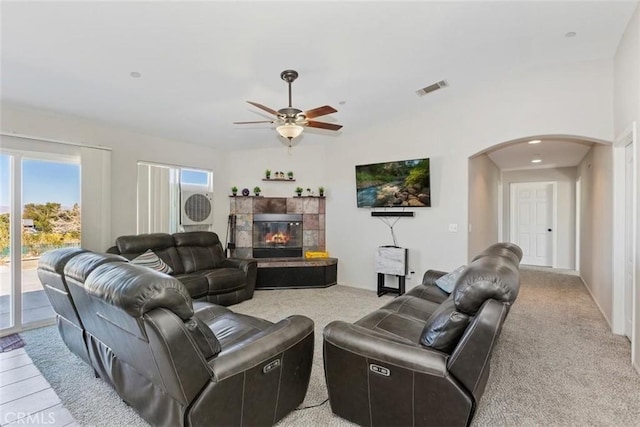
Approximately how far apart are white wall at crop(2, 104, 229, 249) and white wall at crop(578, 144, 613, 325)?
5.74 metres

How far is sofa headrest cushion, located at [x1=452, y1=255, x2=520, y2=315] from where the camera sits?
61.1 inches

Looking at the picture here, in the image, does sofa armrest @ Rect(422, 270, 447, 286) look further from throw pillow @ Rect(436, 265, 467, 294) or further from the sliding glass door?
the sliding glass door

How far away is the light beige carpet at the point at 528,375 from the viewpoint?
1995 millimetres

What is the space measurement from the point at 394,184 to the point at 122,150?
4.14 metres

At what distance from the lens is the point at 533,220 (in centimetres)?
771

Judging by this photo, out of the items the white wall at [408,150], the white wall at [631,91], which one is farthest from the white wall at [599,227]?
the white wall at [408,150]

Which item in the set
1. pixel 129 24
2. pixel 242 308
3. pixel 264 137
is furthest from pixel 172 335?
pixel 264 137

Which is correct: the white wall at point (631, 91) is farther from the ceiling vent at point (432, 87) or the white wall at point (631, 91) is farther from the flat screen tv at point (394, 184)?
the flat screen tv at point (394, 184)

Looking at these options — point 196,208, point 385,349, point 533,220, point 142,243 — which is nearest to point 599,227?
point 533,220

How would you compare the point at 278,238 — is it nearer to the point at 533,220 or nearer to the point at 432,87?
the point at 432,87

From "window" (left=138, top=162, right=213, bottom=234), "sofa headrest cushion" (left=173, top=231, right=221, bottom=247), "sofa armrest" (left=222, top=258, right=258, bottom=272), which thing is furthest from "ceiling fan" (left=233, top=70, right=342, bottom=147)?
"window" (left=138, top=162, right=213, bottom=234)

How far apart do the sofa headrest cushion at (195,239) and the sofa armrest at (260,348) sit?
131 inches

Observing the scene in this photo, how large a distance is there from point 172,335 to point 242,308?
2956 mm

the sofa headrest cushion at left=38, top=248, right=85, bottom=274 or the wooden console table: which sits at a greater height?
the sofa headrest cushion at left=38, top=248, right=85, bottom=274
